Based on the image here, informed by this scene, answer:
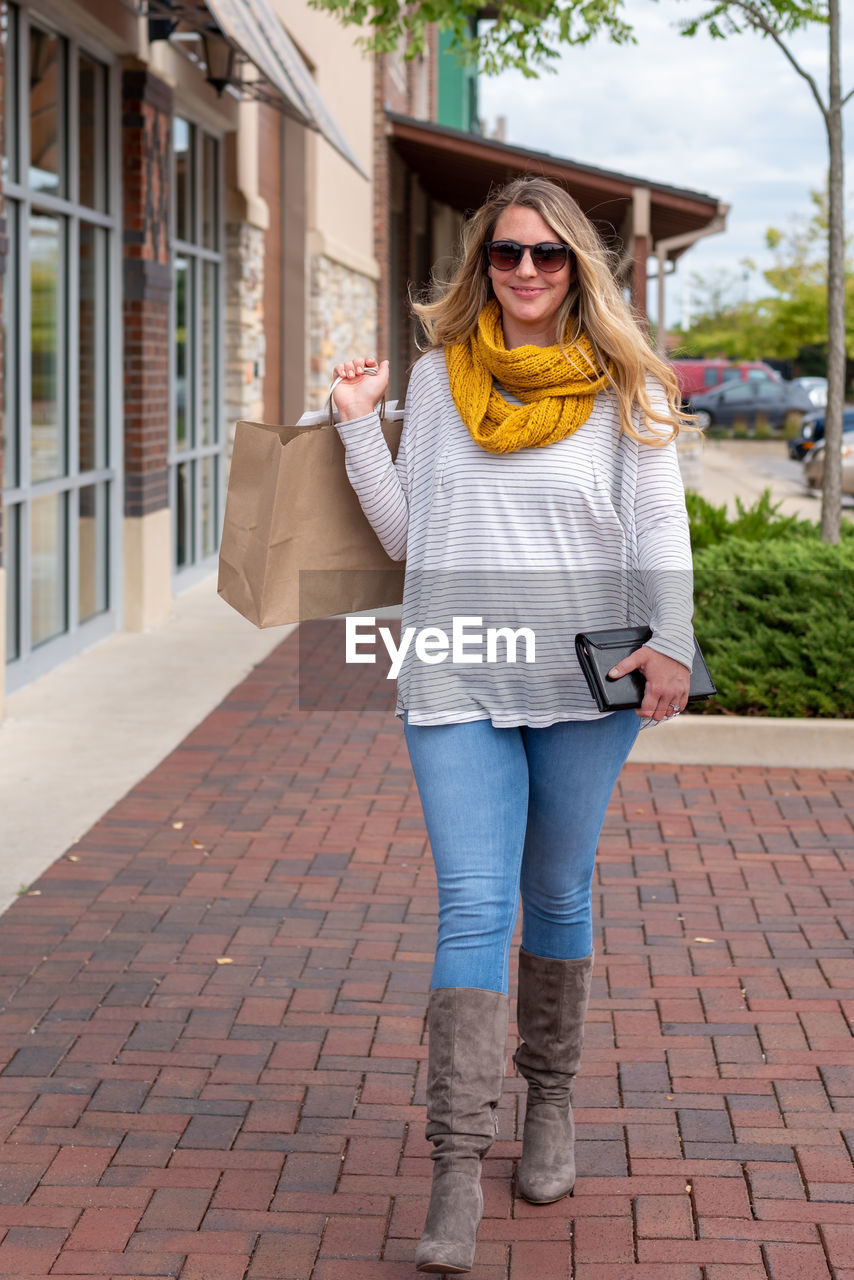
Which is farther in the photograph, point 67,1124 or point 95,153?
point 95,153

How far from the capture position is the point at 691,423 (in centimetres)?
316

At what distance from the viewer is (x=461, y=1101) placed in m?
2.90

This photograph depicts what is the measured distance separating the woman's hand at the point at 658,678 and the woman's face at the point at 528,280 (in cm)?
66

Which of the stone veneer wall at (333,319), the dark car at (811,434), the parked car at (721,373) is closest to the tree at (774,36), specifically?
the stone veneer wall at (333,319)

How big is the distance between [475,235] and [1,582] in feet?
15.6

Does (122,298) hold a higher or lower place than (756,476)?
higher

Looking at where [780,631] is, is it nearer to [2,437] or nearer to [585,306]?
[2,437]

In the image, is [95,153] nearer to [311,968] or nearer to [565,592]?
Answer: [311,968]

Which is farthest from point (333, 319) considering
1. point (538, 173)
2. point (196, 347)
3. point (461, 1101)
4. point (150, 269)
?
point (461, 1101)

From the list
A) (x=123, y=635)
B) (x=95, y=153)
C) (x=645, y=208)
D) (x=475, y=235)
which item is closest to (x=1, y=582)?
(x=123, y=635)

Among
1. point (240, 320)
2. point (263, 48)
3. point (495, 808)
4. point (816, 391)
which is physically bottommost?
point (495, 808)

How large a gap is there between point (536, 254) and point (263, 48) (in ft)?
23.0

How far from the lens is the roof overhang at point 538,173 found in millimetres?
14109

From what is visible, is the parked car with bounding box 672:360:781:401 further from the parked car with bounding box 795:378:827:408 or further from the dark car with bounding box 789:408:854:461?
the dark car with bounding box 789:408:854:461
